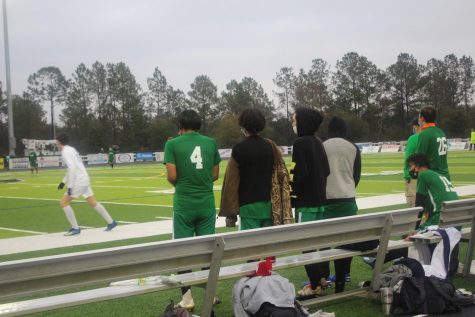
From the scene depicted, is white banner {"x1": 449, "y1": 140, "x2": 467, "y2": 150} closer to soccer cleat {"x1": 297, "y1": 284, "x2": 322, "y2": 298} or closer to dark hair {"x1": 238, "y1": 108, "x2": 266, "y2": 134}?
soccer cleat {"x1": 297, "y1": 284, "x2": 322, "y2": 298}

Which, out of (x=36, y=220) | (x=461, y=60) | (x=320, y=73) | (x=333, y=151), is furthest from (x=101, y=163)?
(x=461, y=60)

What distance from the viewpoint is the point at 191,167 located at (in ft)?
18.1

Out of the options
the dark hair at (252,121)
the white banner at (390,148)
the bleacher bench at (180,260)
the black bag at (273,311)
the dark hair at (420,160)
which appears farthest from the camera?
the white banner at (390,148)

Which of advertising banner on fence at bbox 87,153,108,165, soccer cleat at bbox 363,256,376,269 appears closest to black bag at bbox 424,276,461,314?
soccer cleat at bbox 363,256,376,269

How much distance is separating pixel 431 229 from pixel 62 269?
3.94 metres

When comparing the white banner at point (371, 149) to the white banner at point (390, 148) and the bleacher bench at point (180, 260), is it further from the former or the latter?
the bleacher bench at point (180, 260)

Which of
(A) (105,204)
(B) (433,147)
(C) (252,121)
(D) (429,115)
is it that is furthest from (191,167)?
(A) (105,204)

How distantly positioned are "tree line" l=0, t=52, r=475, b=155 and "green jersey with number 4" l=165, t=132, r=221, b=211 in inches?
3337

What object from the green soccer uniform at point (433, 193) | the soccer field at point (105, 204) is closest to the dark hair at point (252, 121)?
the green soccer uniform at point (433, 193)

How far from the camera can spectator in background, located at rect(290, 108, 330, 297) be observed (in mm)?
5660

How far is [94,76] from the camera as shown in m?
101

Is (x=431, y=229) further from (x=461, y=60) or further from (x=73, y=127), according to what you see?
(x=461, y=60)

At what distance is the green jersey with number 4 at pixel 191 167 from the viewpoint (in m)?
5.50

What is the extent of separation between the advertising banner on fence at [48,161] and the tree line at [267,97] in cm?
3604
